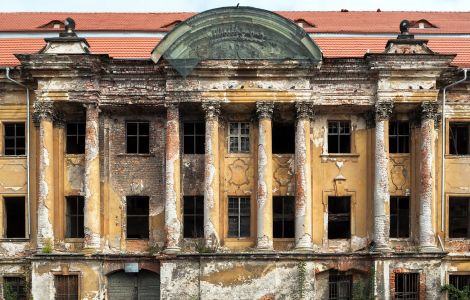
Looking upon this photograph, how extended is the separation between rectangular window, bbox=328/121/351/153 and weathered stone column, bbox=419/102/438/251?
8.53 ft

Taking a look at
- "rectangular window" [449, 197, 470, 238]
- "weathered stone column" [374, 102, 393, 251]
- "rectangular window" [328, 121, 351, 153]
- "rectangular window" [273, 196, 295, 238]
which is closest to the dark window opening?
"rectangular window" [273, 196, 295, 238]

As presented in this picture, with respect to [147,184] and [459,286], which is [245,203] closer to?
[147,184]

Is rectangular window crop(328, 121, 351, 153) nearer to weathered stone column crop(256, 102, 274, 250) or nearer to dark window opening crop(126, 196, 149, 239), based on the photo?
weathered stone column crop(256, 102, 274, 250)

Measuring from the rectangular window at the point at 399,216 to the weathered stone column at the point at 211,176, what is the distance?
6196mm

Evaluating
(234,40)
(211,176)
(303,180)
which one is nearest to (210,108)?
(211,176)

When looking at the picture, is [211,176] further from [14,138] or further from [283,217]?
[14,138]

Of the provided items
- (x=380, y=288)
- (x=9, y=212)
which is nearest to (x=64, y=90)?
(x=9, y=212)

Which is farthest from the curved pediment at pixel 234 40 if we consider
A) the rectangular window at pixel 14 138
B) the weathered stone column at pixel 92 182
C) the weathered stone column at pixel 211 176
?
the rectangular window at pixel 14 138

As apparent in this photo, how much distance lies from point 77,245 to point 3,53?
7.67 metres

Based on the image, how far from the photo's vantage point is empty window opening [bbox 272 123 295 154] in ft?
86.8

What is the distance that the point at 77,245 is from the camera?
2566cm

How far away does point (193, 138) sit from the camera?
2634 centimetres

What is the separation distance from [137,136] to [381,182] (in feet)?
28.1

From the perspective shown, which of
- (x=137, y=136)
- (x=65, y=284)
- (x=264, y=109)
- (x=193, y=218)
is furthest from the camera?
(x=137, y=136)
